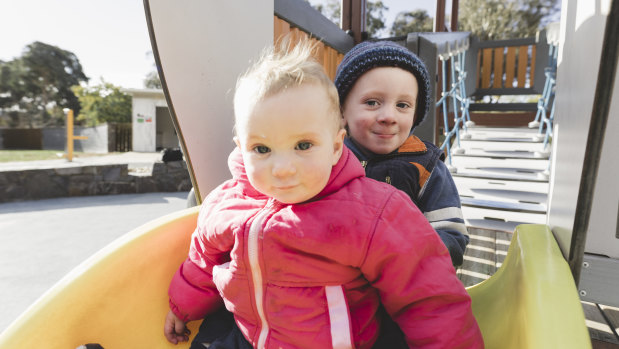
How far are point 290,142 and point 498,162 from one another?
3192mm

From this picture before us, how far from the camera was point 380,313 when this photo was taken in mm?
757

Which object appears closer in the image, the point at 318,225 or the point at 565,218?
the point at 318,225

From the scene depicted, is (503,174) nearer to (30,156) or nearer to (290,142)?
(290,142)

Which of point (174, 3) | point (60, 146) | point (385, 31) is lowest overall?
point (60, 146)

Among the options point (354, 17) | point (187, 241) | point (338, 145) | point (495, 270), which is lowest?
point (495, 270)

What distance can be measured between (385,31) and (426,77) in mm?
15741

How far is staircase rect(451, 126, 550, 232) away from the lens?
2.31 m

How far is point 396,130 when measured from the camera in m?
0.92

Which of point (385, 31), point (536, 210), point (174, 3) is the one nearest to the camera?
point (174, 3)

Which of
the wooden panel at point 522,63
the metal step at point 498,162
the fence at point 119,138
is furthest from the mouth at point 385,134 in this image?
the fence at point 119,138

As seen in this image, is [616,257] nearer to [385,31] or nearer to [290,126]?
[290,126]

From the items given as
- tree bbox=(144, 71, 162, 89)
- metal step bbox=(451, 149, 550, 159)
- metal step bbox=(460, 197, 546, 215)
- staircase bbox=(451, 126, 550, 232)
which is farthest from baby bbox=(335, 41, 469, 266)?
tree bbox=(144, 71, 162, 89)

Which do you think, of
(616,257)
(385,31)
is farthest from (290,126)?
(385,31)

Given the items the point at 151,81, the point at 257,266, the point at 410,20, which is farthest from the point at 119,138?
the point at 151,81
